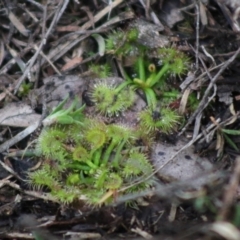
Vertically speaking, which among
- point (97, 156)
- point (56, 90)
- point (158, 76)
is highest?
point (158, 76)

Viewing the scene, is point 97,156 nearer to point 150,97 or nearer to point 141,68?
point 150,97

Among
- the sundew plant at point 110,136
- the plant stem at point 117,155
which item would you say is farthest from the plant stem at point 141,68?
the plant stem at point 117,155

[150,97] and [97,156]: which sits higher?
[150,97]

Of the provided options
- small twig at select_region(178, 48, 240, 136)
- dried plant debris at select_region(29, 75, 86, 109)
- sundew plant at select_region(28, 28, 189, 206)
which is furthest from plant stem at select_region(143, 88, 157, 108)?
dried plant debris at select_region(29, 75, 86, 109)

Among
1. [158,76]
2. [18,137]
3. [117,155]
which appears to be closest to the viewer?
[117,155]

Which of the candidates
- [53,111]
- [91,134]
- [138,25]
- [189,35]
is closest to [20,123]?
[53,111]

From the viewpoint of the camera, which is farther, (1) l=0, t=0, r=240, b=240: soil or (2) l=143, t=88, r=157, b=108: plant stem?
(2) l=143, t=88, r=157, b=108: plant stem

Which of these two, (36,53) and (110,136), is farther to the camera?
(36,53)

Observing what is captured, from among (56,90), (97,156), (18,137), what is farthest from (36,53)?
(97,156)

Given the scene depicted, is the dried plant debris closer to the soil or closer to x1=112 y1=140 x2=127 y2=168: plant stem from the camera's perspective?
Result: the soil

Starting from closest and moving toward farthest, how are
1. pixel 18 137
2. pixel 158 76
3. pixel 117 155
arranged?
pixel 117 155, pixel 18 137, pixel 158 76

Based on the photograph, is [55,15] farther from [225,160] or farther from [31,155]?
[225,160]

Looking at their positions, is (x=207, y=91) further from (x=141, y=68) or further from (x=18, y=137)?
(x=18, y=137)
